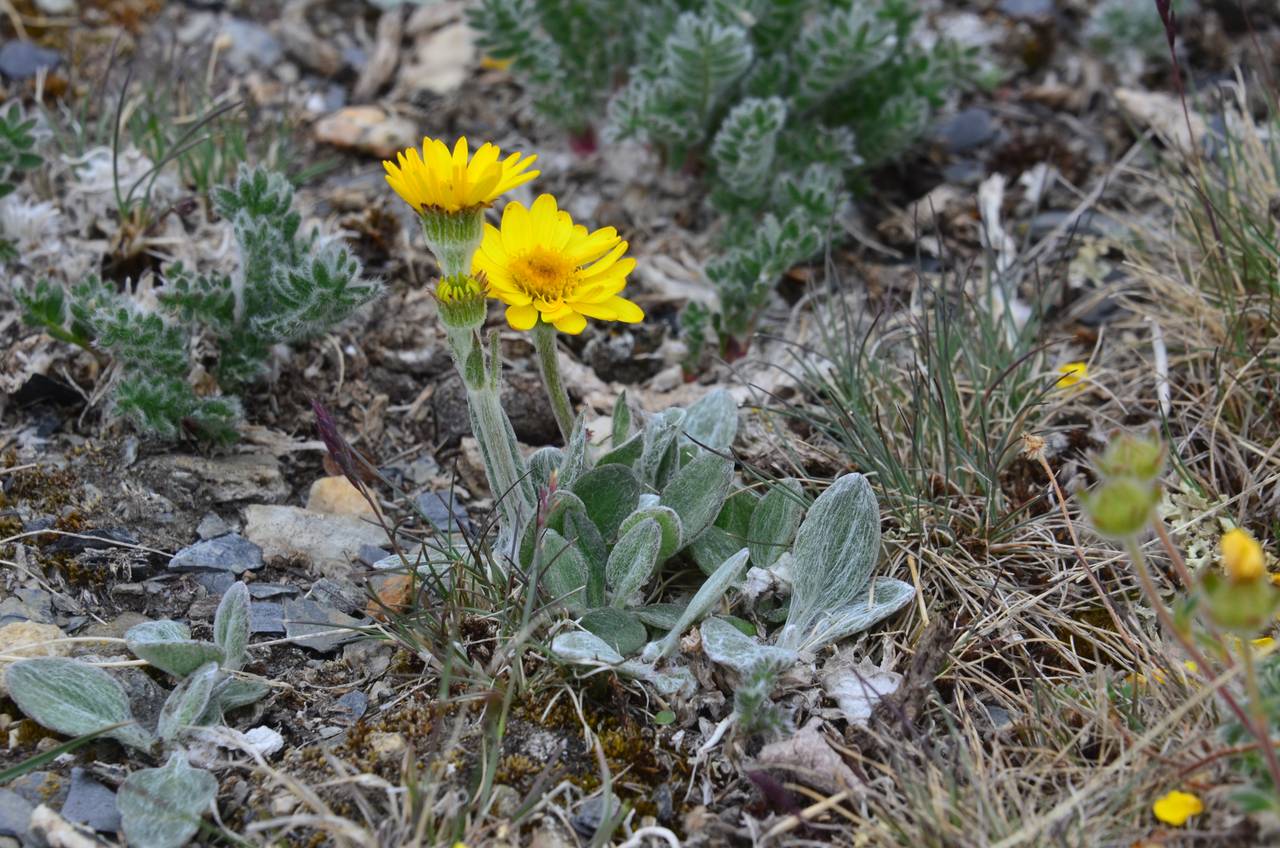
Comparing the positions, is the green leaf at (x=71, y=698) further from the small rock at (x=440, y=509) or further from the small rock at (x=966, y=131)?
the small rock at (x=966, y=131)

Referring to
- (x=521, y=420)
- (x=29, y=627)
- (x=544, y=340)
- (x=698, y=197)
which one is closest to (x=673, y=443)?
(x=544, y=340)

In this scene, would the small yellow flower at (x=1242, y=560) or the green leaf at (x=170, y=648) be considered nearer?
the small yellow flower at (x=1242, y=560)

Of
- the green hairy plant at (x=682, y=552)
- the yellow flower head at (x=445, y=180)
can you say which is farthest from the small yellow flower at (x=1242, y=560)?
the yellow flower head at (x=445, y=180)

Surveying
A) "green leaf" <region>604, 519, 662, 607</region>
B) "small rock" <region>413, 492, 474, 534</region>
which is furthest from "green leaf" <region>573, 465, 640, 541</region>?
"small rock" <region>413, 492, 474, 534</region>

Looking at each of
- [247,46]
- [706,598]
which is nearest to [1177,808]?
[706,598]

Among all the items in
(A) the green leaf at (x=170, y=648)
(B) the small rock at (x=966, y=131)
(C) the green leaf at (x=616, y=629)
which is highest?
(B) the small rock at (x=966, y=131)

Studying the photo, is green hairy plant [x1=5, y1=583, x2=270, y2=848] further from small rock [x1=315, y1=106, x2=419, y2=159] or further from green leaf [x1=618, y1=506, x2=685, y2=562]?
small rock [x1=315, y1=106, x2=419, y2=159]

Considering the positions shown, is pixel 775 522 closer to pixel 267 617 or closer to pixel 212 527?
pixel 267 617
